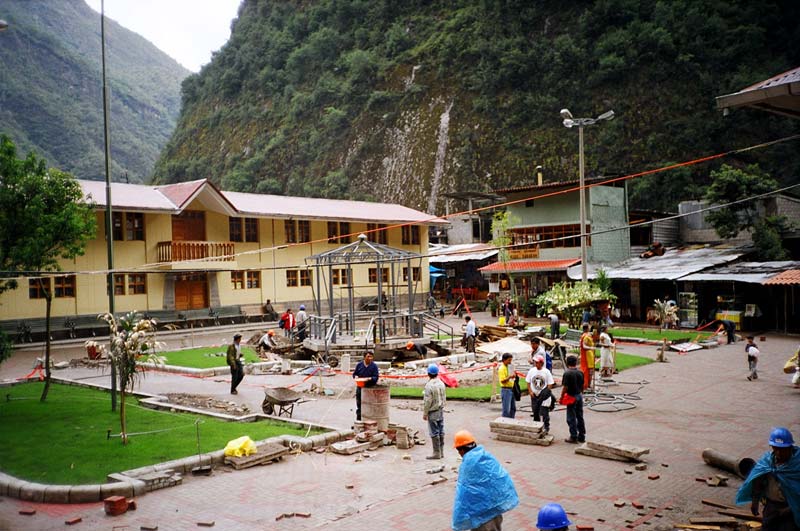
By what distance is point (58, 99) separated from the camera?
3875 inches

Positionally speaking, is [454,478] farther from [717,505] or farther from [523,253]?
[523,253]

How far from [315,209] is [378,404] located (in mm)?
30030

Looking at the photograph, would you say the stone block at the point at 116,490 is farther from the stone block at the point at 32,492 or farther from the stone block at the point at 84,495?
the stone block at the point at 32,492

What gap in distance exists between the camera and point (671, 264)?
33.4 m

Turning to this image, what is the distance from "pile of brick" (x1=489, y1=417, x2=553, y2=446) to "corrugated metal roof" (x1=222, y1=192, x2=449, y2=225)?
25632mm

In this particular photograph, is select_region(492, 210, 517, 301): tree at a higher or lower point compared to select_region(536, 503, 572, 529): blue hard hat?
higher

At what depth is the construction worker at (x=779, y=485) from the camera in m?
5.88

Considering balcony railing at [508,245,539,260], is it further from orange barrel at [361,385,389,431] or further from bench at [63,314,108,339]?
orange barrel at [361,385,389,431]

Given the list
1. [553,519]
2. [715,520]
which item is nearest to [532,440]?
[715,520]

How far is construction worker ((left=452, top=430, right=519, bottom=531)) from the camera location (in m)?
5.85

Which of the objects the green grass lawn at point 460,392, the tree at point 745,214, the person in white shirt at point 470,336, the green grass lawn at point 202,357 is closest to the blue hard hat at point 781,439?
the green grass lawn at point 460,392

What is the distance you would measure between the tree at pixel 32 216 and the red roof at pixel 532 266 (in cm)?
2701

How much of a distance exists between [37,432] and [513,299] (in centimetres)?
3008

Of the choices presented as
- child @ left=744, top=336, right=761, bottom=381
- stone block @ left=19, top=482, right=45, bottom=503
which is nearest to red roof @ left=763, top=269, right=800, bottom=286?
child @ left=744, top=336, right=761, bottom=381
